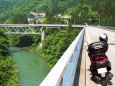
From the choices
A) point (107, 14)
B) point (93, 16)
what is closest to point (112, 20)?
point (107, 14)

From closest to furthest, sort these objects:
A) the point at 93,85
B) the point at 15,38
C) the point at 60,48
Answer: the point at 93,85, the point at 60,48, the point at 15,38

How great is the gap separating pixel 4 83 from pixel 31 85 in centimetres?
661

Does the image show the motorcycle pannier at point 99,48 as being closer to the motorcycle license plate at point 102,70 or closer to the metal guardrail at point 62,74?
the motorcycle license plate at point 102,70

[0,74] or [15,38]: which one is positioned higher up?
[0,74]

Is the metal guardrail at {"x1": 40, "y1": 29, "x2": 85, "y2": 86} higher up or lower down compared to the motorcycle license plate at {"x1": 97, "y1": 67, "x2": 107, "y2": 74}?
higher up

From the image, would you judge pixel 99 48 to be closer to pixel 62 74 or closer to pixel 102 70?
pixel 102 70

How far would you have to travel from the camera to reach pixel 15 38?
101m

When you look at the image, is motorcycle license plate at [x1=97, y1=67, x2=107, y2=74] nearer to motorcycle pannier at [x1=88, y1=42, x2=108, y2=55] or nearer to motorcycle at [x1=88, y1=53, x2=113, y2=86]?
motorcycle at [x1=88, y1=53, x2=113, y2=86]

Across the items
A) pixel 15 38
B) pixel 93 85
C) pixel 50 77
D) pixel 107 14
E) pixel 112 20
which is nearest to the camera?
pixel 50 77

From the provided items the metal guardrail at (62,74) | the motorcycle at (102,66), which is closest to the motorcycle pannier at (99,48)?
the motorcycle at (102,66)

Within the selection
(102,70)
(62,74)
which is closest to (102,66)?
(102,70)

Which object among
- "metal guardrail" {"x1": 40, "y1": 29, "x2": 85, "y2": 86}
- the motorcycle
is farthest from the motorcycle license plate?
"metal guardrail" {"x1": 40, "y1": 29, "x2": 85, "y2": 86}

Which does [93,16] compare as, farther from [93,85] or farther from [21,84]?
[93,85]

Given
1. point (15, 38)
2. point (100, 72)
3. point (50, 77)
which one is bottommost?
point (15, 38)
